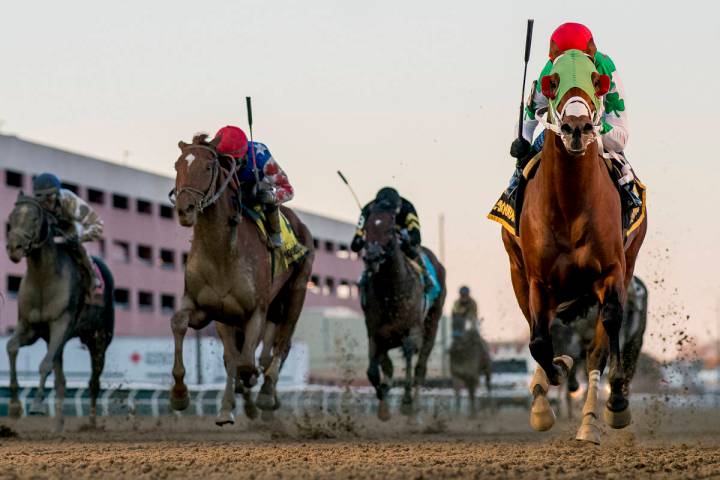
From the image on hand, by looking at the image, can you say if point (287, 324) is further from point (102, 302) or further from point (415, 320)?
point (102, 302)

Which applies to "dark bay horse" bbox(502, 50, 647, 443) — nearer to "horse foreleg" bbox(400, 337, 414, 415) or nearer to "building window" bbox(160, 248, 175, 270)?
"horse foreleg" bbox(400, 337, 414, 415)

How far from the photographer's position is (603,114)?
11469 mm

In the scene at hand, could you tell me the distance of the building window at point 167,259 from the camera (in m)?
68.9

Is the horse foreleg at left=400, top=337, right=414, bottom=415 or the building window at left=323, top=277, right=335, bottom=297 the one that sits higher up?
the building window at left=323, top=277, right=335, bottom=297

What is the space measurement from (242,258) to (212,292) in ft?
1.57

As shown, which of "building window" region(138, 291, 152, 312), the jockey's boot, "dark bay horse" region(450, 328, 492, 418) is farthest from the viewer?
"building window" region(138, 291, 152, 312)

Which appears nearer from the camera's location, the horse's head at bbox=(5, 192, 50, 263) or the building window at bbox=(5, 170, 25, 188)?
the horse's head at bbox=(5, 192, 50, 263)

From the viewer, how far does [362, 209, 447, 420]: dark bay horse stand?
1761 centimetres

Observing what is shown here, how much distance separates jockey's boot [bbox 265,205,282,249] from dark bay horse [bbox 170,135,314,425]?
0.82 feet

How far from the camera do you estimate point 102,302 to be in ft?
62.1

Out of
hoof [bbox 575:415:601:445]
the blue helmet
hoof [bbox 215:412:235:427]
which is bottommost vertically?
hoof [bbox 575:415:601:445]

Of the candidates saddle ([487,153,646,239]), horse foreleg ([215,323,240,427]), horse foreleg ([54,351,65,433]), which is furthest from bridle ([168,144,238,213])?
horse foreleg ([54,351,65,433])

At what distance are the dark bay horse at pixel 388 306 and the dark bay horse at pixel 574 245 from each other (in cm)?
652

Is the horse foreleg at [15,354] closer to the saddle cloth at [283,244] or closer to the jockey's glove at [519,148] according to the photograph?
the saddle cloth at [283,244]
